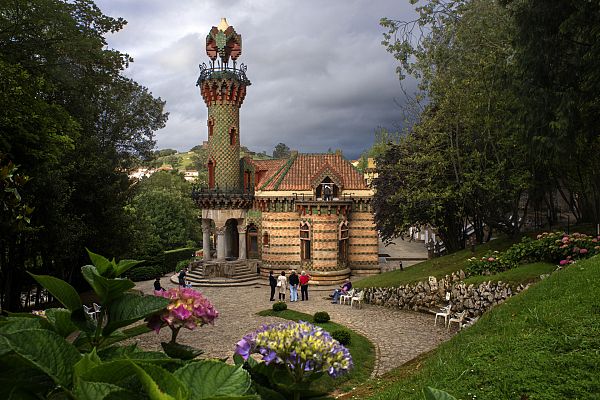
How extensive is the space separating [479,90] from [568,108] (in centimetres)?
627

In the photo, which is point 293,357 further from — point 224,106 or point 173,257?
point 173,257

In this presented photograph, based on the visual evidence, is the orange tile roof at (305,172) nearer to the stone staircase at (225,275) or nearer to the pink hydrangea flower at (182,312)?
the stone staircase at (225,275)

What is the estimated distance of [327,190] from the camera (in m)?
31.6

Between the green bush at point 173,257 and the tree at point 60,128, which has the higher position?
the tree at point 60,128

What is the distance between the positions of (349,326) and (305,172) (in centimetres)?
1776

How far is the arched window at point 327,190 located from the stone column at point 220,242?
7726mm

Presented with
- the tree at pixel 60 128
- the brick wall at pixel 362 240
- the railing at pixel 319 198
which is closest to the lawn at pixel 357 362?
the tree at pixel 60 128

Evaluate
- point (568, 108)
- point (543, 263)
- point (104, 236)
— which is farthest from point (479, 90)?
point (104, 236)

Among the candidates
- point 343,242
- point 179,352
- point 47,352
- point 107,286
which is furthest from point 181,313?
point 343,242

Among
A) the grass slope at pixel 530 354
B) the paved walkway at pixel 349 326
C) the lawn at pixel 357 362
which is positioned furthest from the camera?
the paved walkway at pixel 349 326

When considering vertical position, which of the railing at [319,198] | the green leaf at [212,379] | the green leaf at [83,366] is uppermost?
the railing at [319,198]

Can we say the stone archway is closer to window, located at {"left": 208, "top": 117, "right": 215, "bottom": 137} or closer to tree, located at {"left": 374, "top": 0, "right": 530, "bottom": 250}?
window, located at {"left": 208, "top": 117, "right": 215, "bottom": 137}

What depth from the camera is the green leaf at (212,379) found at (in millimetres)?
1530

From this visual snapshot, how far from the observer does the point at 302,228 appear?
30.8 metres
